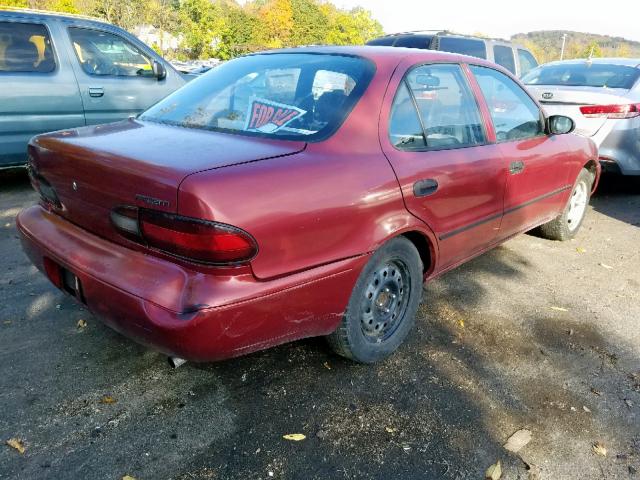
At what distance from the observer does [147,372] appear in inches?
103

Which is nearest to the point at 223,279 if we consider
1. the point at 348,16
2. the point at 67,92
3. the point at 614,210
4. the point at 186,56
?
the point at 67,92

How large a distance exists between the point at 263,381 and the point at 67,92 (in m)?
4.47

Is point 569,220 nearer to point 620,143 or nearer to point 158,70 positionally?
point 620,143

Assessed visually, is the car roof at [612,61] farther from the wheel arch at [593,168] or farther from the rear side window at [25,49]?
the rear side window at [25,49]

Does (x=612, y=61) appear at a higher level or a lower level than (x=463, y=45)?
lower

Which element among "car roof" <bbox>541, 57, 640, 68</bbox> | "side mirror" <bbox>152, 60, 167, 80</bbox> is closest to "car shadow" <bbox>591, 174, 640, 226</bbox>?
"car roof" <bbox>541, 57, 640, 68</bbox>

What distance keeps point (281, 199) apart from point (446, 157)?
1.19m

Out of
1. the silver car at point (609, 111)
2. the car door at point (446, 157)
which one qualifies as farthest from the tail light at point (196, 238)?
the silver car at point (609, 111)

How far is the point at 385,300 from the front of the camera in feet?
9.15

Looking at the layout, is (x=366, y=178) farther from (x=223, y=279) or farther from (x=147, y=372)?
(x=147, y=372)

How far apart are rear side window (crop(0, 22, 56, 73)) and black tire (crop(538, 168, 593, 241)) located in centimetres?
522

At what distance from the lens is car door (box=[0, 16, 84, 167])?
5297mm

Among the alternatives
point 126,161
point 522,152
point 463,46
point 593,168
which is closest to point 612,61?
point 463,46

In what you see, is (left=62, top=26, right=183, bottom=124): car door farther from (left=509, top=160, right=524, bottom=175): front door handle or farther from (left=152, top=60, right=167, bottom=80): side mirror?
(left=509, top=160, right=524, bottom=175): front door handle
